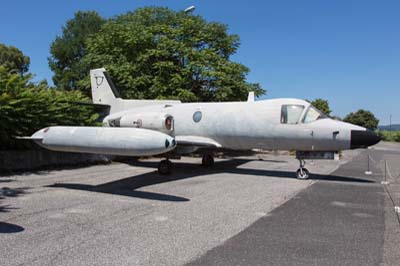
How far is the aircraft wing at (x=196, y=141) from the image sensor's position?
1323cm

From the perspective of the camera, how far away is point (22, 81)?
45.0 ft

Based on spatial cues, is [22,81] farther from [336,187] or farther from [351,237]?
[351,237]

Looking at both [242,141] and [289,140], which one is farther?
[242,141]

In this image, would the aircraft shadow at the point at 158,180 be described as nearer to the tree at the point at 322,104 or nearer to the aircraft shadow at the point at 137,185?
the aircraft shadow at the point at 137,185

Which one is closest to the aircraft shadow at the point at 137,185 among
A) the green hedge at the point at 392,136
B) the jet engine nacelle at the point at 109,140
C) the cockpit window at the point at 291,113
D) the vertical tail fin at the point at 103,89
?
the jet engine nacelle at the point at 109,140

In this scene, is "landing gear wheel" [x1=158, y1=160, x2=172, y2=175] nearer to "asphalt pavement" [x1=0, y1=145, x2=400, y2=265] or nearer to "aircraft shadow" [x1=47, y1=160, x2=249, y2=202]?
"aircraft shadow" [x1=47, y1=160, x2=249, y2=202]

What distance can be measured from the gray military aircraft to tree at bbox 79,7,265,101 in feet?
25.2

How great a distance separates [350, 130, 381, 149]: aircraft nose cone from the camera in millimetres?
11289

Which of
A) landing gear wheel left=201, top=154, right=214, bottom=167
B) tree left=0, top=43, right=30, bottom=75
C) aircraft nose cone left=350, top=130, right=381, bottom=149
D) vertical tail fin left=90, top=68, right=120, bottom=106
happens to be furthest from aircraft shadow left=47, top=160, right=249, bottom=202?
tree left=0, top=43, right=30, bottom=75

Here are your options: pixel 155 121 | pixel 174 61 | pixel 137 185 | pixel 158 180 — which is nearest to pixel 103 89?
pixel 155 121

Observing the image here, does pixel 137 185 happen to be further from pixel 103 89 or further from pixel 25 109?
pixel 103 89

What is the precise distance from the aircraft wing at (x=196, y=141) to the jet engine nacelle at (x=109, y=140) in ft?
13.3

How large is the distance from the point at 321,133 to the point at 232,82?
12.2 metres

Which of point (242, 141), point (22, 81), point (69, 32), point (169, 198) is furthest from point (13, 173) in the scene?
point (69, 32)
